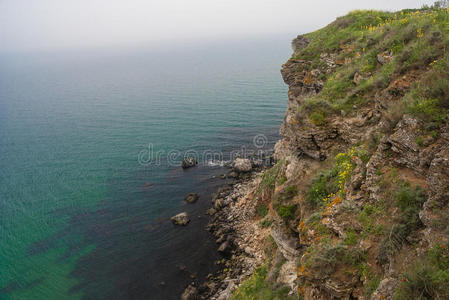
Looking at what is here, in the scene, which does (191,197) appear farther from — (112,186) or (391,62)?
(391,62)

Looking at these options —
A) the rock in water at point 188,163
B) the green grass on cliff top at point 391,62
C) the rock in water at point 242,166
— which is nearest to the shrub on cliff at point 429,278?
the green grass on cliff top at point 391,62

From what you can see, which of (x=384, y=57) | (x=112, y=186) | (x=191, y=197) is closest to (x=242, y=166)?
(x=191, y=197)

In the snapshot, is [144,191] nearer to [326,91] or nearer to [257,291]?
[257,291]

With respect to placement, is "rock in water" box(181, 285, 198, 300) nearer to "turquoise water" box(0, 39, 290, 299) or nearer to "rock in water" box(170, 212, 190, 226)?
"turquoise water" box(0, 39, 290, 299)

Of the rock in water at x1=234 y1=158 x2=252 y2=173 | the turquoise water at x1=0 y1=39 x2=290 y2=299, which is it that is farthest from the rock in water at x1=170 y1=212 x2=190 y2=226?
the rock in water at x1=234 y1=158 x2=252 y2=173

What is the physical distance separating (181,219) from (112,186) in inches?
681

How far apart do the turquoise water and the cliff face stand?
1581 cm

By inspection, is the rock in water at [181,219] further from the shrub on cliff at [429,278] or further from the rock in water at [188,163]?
the shrub on cliff at [429,278]

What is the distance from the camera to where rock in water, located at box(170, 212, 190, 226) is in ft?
116

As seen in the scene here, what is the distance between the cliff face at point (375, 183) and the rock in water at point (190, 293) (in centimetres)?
710

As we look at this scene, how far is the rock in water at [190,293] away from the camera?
25641 mm

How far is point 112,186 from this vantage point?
148ft

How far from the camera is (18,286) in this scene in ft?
97.8

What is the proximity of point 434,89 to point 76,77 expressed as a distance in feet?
570
